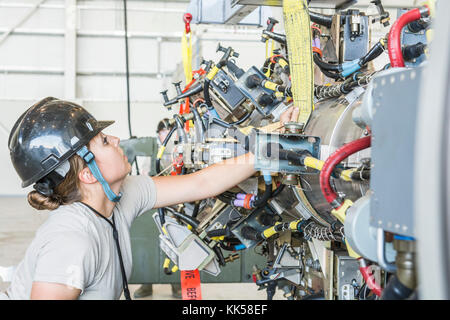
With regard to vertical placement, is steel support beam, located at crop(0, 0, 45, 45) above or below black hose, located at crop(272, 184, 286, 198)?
above

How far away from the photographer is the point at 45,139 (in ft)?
5.61

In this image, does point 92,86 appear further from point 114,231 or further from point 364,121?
point 364,121

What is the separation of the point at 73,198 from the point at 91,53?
33.2 feet

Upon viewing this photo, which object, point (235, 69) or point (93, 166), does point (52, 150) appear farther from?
point (235, 69)

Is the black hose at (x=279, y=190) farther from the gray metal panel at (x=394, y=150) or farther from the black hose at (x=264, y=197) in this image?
the gray metal panel at (x=394, y=150)

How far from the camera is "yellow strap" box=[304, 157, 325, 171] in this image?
125 centimetres

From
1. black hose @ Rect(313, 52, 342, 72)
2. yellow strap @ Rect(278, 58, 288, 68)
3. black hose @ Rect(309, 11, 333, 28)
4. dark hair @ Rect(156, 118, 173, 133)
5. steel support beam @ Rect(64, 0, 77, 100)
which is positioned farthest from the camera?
steel support beam @ Rect(64, 0, 77, 100)

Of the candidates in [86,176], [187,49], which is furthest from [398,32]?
[187,49]

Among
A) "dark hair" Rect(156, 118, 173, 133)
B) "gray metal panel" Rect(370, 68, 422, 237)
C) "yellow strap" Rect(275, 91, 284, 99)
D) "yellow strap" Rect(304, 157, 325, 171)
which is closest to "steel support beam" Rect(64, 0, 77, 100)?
"dark hair" Rect(156, 118, 173, 133)

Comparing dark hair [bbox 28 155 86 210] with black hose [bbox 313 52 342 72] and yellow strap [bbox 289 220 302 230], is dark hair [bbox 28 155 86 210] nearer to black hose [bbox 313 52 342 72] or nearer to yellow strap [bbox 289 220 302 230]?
yellow strap [bbox 289 220 302 230]

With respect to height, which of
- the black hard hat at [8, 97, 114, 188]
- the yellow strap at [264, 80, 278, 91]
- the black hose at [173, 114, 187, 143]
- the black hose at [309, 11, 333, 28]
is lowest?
the black hard hat at [8, 97, 114, 188]

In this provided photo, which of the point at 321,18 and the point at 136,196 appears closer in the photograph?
the point at 321,18

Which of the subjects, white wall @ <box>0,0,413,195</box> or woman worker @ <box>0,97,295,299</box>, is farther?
white wall @ <box>0,0,413,195</box>
